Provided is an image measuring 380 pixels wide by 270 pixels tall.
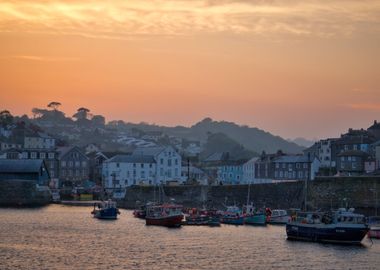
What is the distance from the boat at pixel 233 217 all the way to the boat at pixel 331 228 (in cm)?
1515

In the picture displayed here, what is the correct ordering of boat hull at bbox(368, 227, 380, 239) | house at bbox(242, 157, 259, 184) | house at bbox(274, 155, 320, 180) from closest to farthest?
1. boat hull at bbox(368, 227, 380, 239)
2. house at bbox(274, 155, 320, 180)
3. house at bbox(242, 157, 259, 184)

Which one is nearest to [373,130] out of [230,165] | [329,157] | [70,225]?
[329,157]

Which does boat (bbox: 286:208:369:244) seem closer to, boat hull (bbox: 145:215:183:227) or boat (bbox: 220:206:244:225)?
boat hull (bbox: 145:215:183:227)

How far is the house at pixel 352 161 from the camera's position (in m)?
128

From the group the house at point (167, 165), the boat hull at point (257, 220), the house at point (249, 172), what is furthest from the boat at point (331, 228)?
the house at point (249, 172)

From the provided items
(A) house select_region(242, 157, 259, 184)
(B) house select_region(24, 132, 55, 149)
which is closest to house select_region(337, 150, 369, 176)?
(A) house select_region(242, 157, 259, 184)

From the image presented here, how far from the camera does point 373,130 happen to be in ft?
513

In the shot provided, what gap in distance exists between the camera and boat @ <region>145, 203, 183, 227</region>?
87000mm

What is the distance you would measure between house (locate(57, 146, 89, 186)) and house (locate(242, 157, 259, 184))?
28392 millimetres

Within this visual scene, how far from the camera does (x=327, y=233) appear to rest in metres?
72.4

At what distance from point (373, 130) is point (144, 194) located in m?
53.8

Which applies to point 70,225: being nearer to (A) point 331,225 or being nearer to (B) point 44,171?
(A) point 331,225

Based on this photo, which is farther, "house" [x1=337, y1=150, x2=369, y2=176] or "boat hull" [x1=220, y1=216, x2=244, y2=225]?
"house" [x1=337, y1=150, x2=369, y2=176]

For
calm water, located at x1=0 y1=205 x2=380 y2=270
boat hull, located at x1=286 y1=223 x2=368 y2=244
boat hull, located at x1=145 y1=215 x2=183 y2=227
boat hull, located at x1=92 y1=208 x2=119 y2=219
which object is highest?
boat hull, located at x1=92 y1=208 x2=119 y2=219
